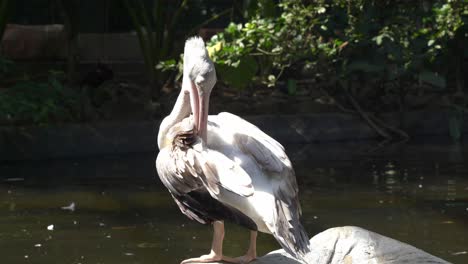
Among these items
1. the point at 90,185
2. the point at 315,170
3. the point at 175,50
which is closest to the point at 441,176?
the point at 315,170

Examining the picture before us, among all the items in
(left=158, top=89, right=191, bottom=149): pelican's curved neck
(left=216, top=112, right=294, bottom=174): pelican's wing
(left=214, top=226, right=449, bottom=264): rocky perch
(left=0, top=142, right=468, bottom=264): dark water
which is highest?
(left=158, top=89, right=191, bottom=149): pelican's curved neck

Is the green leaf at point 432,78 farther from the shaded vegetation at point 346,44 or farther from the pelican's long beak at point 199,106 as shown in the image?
the pelican's long beak at point 199,106

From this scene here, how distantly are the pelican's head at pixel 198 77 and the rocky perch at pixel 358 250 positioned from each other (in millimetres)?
867

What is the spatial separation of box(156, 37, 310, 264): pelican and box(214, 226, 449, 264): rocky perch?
1.92 ft

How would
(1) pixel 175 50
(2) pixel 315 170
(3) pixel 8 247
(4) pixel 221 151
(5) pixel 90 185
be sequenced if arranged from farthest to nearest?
(1) pixel 175 50 → (2) pixel 315 170 → (5) pixel 90 185 → (3) pixel 8 247 → (4) pixel 221 151

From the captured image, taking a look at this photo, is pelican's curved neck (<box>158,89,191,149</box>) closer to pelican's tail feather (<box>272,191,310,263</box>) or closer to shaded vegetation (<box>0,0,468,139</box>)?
pelican's tail feather (<box>272,191,310,263</box>)

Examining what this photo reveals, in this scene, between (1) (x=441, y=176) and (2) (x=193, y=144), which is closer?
(2) (x=193, y=144)

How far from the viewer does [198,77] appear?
4871 mm

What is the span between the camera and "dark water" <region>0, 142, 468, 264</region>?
6852 mm

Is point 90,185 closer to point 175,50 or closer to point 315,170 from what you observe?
point 315,170

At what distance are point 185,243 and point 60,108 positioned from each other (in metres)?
3.96

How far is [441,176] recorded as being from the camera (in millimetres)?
9375

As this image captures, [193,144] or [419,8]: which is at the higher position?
[419,8]

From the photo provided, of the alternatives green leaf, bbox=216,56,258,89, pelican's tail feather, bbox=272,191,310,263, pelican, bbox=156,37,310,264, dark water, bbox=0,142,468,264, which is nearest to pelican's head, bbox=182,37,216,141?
pelican, bbox=156,37,310,264
